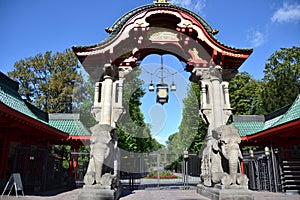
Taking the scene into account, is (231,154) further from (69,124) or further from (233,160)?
(69,124)

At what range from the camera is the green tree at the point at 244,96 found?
27.4 metres

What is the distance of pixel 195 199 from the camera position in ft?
26.9

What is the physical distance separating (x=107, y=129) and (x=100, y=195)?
2.13 m

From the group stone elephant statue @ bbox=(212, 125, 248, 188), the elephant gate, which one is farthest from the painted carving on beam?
stone elephant statue @ bbox=(212, 125, 248, 188)

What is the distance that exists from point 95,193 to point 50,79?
2442cm

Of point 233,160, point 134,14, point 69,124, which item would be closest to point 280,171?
point 233,160

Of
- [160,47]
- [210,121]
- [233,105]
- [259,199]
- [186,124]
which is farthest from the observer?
[186,124]

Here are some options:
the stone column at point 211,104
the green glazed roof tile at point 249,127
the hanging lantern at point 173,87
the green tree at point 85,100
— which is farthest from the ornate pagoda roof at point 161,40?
the green tree at point 85,100

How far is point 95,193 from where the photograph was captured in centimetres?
709

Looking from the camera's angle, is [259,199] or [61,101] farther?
[61,101]

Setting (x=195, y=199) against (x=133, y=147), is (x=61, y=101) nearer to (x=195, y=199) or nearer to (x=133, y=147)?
(x=133, y=147)

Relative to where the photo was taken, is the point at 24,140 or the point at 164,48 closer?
the point at 164,48

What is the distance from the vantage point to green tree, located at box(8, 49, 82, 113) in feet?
90.3

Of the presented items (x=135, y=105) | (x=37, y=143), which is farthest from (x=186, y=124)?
(x=37, y=143)
